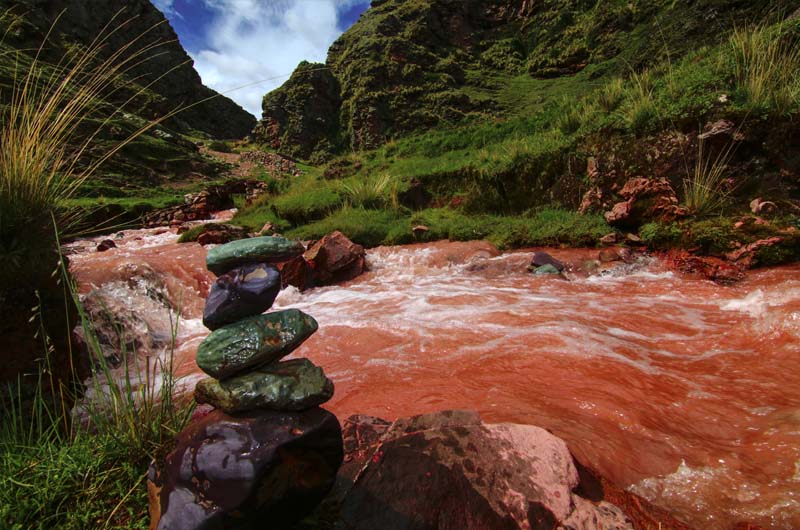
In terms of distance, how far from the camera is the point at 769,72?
18.3ft

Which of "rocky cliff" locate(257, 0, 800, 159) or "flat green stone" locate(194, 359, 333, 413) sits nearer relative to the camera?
"flat green stone" locate(194, 359, 333, 413)

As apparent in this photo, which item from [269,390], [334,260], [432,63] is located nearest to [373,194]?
[334,260]

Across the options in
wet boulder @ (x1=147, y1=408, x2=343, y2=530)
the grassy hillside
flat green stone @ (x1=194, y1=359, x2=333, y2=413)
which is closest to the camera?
wet boulder @ (x1=147, y1=408, x2=343, y2=530)

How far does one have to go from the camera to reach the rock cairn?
1.35m

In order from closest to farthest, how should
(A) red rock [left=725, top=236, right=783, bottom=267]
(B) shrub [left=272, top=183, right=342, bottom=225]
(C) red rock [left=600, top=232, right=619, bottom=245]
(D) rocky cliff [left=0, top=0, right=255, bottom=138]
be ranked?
1. (A) red rock [left=725, top=236, right=783, bottom=267]
2. (C) red rock [left=600, top=232, right=619, bottom=245]
3. (B) shrub [left=272, top=183, right=342, bottom=225]
4. (D) rocky cliff [left=0, top=0, right=255, bottom=138]

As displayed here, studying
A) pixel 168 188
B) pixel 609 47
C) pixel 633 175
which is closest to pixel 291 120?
pixel 168 188

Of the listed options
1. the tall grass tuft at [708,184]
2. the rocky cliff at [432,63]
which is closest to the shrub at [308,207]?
the tall grass tuft at [708,184]

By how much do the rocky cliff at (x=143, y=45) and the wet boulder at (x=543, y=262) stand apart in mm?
14685

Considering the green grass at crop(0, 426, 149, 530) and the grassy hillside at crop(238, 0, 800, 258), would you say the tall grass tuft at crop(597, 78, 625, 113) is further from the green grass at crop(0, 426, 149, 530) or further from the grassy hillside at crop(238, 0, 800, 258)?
the green grass at crop(0, 426, 149, 530)

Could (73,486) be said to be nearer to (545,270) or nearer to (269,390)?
(269,390)

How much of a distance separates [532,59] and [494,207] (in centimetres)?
2463

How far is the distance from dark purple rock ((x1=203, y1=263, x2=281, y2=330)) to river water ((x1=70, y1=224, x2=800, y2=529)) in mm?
310

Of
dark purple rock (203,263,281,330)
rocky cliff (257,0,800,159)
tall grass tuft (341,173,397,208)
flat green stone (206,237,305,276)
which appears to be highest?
rocky cliff (257,0,800,159)

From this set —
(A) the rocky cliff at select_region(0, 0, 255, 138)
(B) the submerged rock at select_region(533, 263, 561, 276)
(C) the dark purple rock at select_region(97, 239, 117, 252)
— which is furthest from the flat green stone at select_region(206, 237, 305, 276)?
(A) the rocky cliff at select_region(0, 0, 255, 138)
